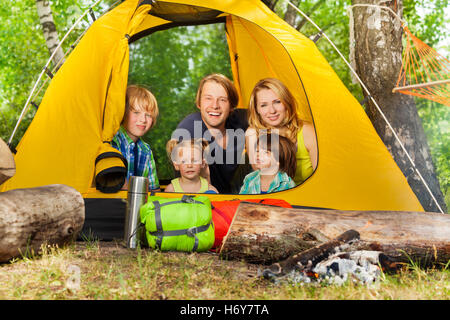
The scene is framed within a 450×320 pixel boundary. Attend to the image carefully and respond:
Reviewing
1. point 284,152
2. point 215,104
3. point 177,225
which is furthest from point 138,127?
point 177,225

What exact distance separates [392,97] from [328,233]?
2469 millimetres

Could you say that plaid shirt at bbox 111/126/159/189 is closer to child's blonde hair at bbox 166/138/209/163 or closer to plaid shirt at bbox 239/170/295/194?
child's blonde hair at bbox 166/138/209/163

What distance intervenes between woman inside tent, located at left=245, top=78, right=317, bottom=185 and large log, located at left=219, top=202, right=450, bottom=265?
0.92m

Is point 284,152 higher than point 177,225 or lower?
higher

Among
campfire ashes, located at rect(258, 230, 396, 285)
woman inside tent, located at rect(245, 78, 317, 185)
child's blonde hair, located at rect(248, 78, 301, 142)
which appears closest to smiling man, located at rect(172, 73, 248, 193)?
woman inside tent, located at rect(245, 78, 317, 185)

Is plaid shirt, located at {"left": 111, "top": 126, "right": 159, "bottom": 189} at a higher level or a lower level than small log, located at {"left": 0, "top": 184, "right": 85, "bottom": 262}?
higher

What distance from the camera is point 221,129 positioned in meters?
3.84

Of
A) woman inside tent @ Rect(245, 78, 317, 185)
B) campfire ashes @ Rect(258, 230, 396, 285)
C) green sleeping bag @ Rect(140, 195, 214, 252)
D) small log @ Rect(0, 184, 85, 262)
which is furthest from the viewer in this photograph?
woman inside tent @ Rect(245, 78, 317, 185)

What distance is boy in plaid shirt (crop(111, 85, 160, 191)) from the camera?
3.53 meters

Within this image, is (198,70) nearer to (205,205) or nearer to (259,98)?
(259,98)

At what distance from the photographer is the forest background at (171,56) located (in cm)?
422

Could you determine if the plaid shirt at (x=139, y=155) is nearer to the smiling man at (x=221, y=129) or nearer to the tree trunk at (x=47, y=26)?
the smiling man at (x=221, y=129)

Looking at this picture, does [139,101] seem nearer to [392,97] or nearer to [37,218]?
[37,218]

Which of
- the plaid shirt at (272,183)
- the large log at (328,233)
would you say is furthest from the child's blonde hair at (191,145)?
the large log at (328,233)
